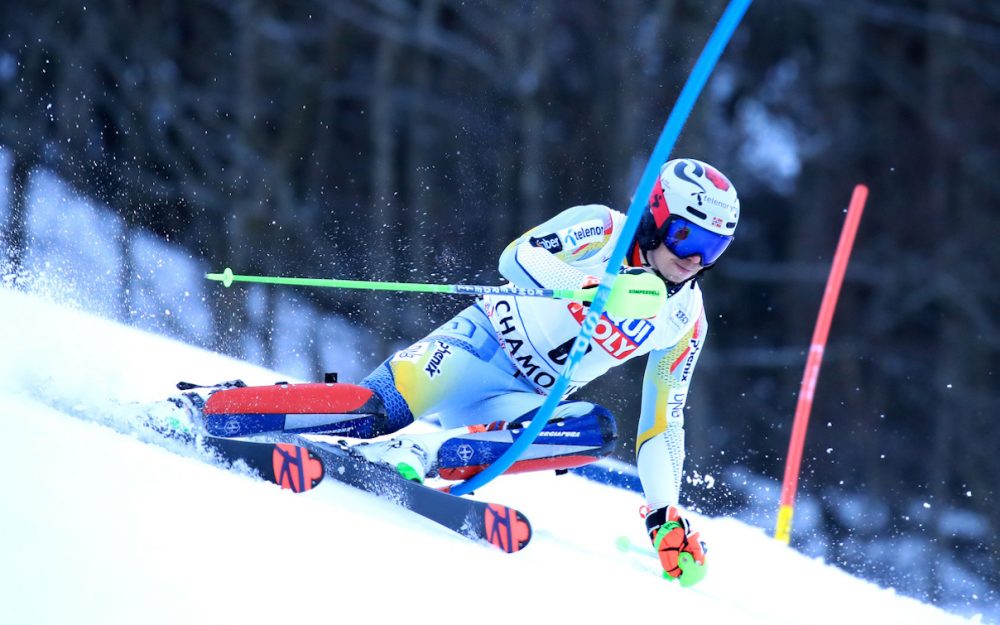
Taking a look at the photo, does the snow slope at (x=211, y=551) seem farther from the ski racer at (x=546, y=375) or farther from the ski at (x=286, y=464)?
the ski racer at (x=546, y=375)

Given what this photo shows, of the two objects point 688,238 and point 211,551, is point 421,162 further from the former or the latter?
point 211,551

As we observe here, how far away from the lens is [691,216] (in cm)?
402

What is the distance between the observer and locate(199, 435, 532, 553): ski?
138 inches

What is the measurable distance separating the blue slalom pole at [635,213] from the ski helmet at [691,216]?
37 centimetres

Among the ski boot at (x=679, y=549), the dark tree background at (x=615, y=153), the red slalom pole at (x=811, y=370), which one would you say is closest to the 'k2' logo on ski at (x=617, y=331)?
the ski boot at (x=679, y=549)

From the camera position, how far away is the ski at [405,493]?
3.51 metres

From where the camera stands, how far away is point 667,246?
4.06m

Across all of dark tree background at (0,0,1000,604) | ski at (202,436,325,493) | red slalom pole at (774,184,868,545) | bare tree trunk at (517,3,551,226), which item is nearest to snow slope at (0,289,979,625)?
ski at (202,436,325,493)

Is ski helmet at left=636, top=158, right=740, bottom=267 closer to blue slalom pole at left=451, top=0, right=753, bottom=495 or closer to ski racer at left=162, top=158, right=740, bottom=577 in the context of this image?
ski racer at left=162, top=158, right=740, bottom=577

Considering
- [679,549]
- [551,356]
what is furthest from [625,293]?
[679,549]

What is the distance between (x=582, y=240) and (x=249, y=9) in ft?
48.8

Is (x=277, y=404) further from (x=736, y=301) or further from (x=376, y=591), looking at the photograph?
(x=736, y=301)

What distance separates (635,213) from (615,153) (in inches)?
500

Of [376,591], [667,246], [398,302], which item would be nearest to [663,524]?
[667,246]
